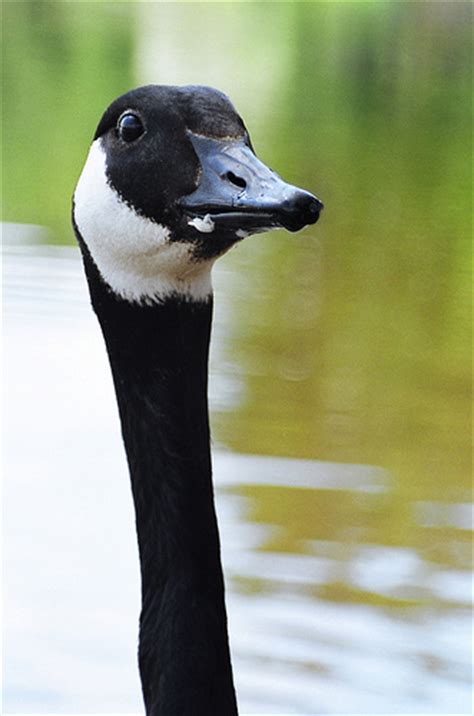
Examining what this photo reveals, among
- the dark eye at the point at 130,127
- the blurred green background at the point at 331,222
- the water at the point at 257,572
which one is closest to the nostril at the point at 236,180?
the dark eye at the point at 130,127

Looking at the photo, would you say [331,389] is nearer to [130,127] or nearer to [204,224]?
[130,127]

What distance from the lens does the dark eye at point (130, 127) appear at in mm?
2970

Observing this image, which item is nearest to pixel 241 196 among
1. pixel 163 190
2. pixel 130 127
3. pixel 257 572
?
pixel 163 190

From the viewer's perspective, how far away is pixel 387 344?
28.8 feet

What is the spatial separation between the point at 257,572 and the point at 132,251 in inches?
103

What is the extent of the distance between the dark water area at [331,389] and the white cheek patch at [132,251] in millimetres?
1852

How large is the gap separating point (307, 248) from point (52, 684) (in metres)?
6.97

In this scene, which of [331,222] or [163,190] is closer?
[163,190]

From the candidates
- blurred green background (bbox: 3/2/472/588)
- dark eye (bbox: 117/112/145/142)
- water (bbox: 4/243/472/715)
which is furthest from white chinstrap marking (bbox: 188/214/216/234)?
blurred green background (bbox: 3/2/472/588)

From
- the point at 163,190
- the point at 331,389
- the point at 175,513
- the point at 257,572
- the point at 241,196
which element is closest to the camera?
the point at 241,196

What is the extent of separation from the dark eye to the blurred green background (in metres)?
3.00

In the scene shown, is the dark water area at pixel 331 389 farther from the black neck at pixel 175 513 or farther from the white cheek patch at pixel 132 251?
the white cheek patch at pixel 132 251

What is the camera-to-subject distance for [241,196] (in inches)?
107

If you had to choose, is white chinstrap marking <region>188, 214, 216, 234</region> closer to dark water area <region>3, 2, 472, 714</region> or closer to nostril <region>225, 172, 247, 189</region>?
nostril <region>225, 172, 247, 189</region>
